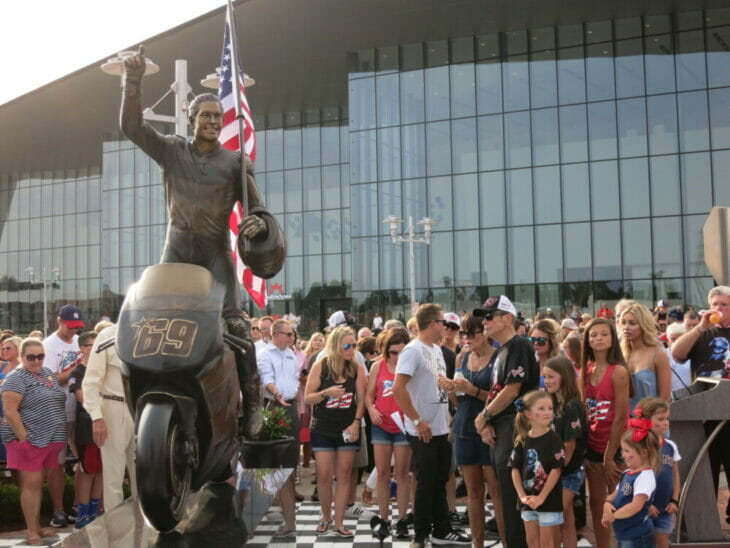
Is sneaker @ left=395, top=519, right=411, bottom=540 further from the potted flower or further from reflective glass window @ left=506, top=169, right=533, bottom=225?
reflective glass window @ left=506, top=169, right=533, bottom=225

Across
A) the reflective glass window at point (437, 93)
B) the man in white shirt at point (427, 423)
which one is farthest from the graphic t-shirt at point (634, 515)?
the reflective glass window at point (437, 93)

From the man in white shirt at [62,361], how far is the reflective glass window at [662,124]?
2677 cm

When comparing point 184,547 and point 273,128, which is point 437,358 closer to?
point 184,547

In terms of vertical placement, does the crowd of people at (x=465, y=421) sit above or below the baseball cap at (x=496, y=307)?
below

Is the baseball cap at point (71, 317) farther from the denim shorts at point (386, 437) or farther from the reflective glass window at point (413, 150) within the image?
the reflective glass window at point (413, 150)

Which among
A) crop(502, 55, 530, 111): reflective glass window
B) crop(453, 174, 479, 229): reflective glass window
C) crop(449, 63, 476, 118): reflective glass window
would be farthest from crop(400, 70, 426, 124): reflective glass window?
crop(502, 55, 530, 111): reflective glass window

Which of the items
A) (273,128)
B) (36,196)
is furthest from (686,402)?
(36,196)

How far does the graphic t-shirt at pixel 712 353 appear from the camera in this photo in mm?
7305

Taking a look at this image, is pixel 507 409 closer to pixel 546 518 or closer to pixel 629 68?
pixel 546 518

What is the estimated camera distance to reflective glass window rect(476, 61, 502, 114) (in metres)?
34.3

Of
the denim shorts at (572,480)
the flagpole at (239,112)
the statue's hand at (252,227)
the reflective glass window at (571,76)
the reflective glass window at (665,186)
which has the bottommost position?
the denim shorts at (572,480)

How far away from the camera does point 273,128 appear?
44812 millimetres

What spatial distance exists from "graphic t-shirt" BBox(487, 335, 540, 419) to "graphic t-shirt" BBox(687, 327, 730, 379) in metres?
1.98

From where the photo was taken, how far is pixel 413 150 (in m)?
35.8
